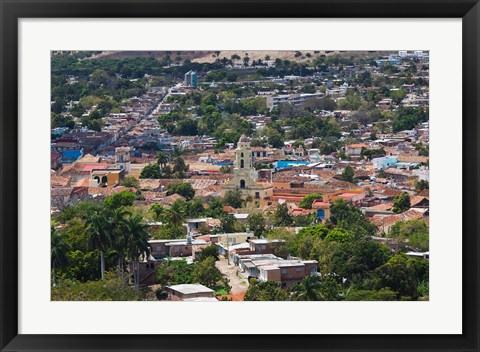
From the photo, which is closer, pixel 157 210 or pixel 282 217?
pixel 157 210

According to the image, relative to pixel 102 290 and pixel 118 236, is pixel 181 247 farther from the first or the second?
pixel 102 290

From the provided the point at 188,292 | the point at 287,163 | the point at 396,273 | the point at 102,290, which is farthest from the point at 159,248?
the point at 287,163

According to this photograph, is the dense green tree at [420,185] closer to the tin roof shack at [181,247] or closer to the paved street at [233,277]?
the paved street at [233,277]

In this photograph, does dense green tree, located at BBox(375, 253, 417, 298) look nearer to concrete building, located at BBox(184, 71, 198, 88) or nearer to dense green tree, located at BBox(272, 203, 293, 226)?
dense green tree, located at BBox(272, 203, 293, 226)

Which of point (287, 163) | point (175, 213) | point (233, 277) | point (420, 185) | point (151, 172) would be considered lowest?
point (233, 277)

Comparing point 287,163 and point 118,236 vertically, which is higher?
point 287,163
